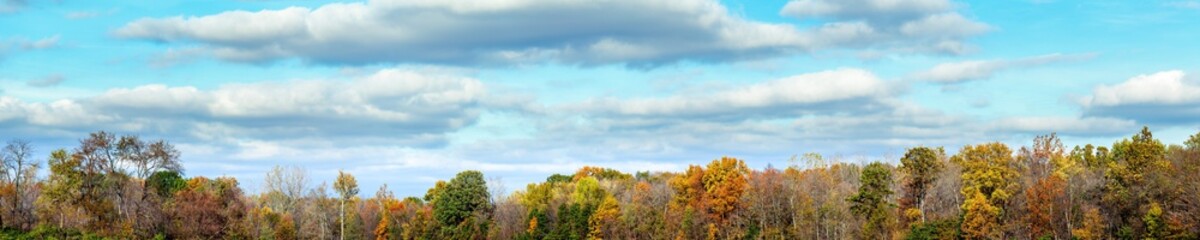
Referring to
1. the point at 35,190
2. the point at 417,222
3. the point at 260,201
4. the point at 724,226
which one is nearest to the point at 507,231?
the point at 417,222

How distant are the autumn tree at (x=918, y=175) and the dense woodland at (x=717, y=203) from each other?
0.15 m

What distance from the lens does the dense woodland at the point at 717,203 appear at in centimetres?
9356

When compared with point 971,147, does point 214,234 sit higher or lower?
lower

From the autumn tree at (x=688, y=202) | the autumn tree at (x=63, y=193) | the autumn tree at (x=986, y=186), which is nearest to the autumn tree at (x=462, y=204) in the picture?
the autumn tree at (x=688, y=202)

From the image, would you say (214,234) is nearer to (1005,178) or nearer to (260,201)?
(260,201)

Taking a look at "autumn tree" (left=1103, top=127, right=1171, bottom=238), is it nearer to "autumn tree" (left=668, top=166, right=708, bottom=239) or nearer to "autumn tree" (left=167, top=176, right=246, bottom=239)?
"autumn tree" (left=668, top=166, right=708, bottom=239)

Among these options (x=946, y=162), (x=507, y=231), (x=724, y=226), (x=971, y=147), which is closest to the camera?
(x=971, y=147)

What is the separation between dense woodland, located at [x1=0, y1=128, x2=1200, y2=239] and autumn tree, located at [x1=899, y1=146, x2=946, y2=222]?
149 mm

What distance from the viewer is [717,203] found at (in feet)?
393

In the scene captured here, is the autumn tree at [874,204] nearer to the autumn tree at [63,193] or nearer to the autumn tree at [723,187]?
the autumn tree at [723,187]

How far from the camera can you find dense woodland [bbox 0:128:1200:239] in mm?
93562

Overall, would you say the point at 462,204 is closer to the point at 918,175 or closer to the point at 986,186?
the point at 918,175

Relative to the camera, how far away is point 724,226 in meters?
118

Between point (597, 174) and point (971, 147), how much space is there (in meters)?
93.3
